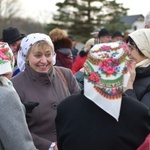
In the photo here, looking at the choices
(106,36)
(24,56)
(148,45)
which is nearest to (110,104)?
(148,45)

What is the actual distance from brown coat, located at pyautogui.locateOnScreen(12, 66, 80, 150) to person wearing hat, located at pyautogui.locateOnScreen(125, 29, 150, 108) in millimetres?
611

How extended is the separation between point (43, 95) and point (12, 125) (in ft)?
2.48

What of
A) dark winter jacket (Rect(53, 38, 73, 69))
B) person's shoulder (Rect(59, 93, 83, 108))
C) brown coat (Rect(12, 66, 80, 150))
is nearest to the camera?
person's shoulder (Rect(59, 93, 83, 108))

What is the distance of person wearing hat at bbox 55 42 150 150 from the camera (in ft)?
6.88

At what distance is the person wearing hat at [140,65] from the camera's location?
9.34 ft

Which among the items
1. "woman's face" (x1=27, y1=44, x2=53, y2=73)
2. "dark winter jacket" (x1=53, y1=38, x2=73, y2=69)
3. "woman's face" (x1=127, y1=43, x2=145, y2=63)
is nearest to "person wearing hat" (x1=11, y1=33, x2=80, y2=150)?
"woman's face" (x1=27, y1=44, x2=53, y2=73)

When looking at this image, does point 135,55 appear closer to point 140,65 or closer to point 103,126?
point 140,65

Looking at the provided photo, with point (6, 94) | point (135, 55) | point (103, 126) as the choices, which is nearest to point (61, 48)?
point (135, 55)

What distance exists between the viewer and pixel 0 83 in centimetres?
255

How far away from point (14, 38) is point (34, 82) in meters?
1.76

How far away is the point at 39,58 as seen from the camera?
323 cm

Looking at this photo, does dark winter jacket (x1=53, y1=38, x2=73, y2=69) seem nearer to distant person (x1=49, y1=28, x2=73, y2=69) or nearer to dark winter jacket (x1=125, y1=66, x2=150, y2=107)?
distant person (x1=49, y1=28, x2=73, y2=69)

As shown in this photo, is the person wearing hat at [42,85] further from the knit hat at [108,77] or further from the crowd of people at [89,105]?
the knit hat at [108,77]

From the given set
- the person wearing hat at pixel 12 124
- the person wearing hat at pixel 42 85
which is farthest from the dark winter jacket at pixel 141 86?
the person wearing hat at pixel 12 124
